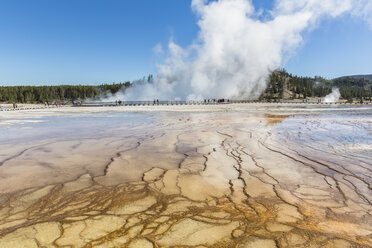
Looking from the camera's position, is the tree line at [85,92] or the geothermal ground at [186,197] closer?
the geothermal ground at [186,197]

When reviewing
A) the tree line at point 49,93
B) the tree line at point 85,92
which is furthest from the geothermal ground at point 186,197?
the tree line at point 49,93

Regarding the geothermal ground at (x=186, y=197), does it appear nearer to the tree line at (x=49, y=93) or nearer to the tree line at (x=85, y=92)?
the tree line at (x=85, y=92)

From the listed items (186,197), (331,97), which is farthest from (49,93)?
(331,97)

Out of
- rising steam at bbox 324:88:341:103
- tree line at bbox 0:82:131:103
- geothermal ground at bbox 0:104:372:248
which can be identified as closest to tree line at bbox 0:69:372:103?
tree line at bbox 0:82:131:103

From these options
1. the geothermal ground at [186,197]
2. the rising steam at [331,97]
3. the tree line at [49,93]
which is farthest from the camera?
the tree line at [49,93]

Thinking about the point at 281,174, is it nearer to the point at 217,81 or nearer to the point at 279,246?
the point at 279,246

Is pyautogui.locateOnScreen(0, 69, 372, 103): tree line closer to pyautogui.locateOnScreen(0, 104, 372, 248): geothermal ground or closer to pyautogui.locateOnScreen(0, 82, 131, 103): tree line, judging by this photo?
pyautogui.locateOnScreen(0, 82, 131, 103): tree line

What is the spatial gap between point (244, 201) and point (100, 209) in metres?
2.32

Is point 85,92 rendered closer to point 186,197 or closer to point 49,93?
point 49,93

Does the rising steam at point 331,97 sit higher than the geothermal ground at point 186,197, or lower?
higher

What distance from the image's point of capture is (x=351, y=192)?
416 centimetres

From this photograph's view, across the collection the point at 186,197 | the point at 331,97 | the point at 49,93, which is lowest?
the point at 186,197

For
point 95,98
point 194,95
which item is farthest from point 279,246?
point 95,98

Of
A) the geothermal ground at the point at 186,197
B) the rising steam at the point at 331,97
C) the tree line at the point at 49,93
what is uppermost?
the tree line at the point at 49,93
